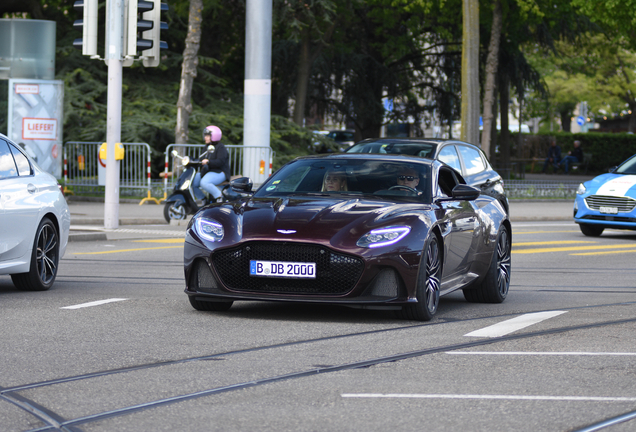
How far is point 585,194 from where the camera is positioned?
19.2 meters

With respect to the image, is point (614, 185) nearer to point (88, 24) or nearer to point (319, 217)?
point (88, 24)

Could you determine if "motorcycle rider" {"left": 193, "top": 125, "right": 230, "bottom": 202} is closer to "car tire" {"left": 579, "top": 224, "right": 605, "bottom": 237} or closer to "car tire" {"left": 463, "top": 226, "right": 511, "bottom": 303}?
"car tire" {"left": 579, "top": 224, "right": 605, "bottom": 237}

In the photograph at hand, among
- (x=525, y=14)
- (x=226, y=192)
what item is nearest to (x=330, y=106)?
(x=525, y=14)

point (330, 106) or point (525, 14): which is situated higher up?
point (525, 14)

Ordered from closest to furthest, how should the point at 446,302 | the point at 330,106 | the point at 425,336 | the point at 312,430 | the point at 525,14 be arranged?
1. the point at 312,430
2. the point at 425,336
3. the point at 446,302
4. the point at 525,14
5. the point at 330,106

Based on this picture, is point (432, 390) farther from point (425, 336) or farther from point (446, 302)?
point (446, 302)

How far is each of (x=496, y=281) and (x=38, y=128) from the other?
591 inches

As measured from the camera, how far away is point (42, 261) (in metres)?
10.3

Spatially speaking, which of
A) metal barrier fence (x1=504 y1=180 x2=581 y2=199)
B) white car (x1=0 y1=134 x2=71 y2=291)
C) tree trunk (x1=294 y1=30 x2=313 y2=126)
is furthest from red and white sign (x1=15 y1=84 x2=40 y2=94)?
metal barrier fence (x1=504 y1=180 x2=581 y2=199)

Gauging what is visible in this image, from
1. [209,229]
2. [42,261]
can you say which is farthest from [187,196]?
[209,229]

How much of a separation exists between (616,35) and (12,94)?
76.6ft

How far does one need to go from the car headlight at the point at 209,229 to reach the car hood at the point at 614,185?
11.8 m

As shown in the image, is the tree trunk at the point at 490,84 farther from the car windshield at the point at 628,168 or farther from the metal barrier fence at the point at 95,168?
the car windshield at the point at 628,168

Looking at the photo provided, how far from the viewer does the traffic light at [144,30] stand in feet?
57.4
